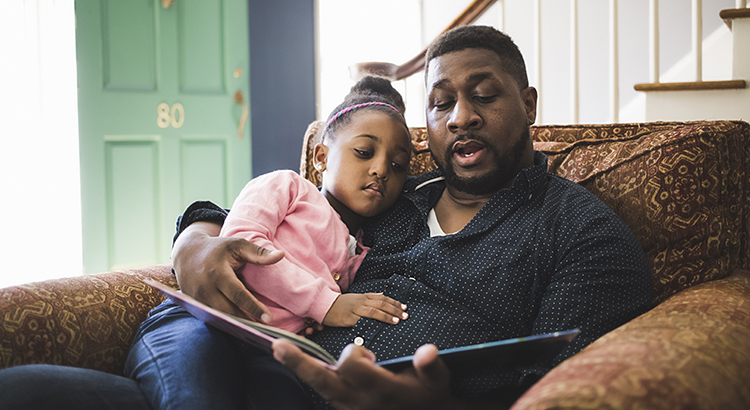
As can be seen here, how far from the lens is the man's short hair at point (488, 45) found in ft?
3.93

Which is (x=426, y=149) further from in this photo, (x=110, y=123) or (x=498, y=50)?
(x=110, y=123)

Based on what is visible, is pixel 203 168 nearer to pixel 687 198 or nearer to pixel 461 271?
pixel 461 271

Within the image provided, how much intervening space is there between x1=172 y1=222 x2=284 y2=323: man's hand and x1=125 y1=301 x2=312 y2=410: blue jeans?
0.09 m

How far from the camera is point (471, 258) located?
40.4 inches

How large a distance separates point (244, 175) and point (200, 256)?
7.61ft

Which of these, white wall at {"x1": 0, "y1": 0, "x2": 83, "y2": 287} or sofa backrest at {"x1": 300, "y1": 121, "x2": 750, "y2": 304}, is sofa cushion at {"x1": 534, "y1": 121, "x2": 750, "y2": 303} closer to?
sofa backrest at {"x1": 300, "y1": 121, "x2": 750, "y2": 304}

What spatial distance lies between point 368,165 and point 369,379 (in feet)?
2.36

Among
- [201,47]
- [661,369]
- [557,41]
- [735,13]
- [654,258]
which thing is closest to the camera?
[661,369]

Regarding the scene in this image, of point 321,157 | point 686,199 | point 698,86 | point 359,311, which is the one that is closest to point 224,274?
point 359,311

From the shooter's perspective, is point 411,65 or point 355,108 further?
point 411,65

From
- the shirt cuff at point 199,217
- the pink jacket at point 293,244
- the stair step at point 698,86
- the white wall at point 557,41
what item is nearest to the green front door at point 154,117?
the white wall at point 557,41

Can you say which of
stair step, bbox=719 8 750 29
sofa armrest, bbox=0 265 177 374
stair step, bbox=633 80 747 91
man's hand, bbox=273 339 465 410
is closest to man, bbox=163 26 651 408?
man's hand, bbox=273 339 465 410

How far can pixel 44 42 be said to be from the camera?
270 centimetres

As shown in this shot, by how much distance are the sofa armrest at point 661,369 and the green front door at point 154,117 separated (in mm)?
2784
